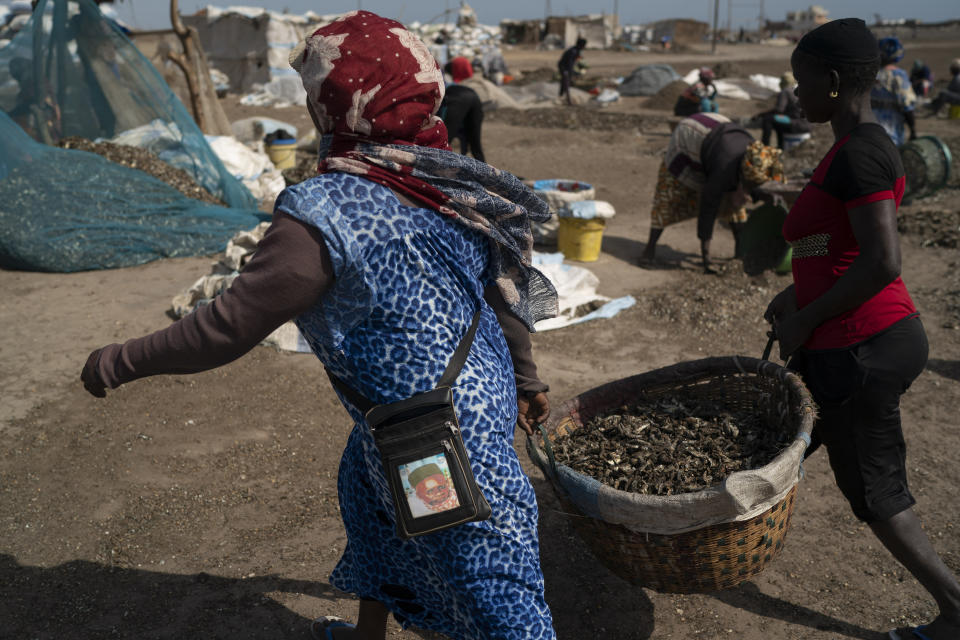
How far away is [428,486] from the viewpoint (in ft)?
4.84

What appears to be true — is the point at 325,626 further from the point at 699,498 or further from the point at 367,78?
the point at 367,78

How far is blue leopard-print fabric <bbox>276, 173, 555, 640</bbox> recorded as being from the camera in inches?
54.4

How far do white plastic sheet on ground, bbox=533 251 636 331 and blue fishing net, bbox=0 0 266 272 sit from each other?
3.00m

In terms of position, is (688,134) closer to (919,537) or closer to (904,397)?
(904,397)

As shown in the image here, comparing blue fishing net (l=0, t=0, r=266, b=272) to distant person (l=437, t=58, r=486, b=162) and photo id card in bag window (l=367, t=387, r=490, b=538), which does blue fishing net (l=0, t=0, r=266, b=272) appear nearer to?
distant person (l=437, t=58, r=486, b=162)

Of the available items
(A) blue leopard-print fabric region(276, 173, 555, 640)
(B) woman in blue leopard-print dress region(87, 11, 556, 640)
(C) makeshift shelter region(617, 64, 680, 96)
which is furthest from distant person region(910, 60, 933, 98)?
(A) blue leopard-print fabric region(276, 173, 555, 640)

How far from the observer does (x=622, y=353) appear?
4.49 meters

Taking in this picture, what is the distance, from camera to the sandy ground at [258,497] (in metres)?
2.40

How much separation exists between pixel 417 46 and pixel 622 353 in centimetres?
326

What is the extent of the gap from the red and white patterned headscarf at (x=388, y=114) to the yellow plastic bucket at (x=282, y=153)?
8161 millimetres

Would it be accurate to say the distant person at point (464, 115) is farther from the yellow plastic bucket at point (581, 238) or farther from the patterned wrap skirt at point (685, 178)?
the patterned wrap skirt at point (685, 178)

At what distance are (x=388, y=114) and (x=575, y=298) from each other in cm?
383

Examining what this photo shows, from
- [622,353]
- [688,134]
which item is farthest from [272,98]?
[622,353]

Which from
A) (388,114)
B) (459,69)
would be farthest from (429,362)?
(459,69)
